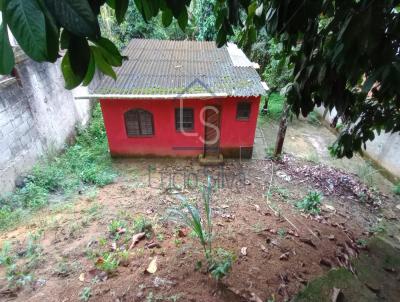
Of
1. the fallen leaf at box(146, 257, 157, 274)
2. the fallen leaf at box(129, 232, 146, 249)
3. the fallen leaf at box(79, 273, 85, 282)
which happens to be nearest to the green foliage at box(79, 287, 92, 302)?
the fallen leaf at box(79, 273, 85, 282)

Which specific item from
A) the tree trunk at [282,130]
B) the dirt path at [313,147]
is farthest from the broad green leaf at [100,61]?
the dirt path at [313,147]

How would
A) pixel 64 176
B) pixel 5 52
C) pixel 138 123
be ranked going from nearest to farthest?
pixel 5 52
pixel 64 176
pixel 138 123

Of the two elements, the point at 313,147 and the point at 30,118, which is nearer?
the point at 30,118

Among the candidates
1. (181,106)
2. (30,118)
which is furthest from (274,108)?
(30,118)

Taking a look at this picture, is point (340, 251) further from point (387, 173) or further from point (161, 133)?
point (387, 173)

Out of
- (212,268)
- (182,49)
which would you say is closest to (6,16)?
(212,268)

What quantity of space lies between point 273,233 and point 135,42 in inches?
388

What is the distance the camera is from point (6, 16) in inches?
24.3

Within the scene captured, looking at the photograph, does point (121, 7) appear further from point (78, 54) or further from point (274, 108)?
point (274, 108)

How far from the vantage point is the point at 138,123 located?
315 inches

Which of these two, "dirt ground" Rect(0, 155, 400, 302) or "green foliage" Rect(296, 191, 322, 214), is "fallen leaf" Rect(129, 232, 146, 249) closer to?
"dirt ground" Rect(0, 155, 400, 302)

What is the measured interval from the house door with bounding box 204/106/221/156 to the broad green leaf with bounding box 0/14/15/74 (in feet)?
23.4

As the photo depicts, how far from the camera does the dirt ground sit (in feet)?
8.28

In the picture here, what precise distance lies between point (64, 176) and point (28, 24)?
6.97 metres
